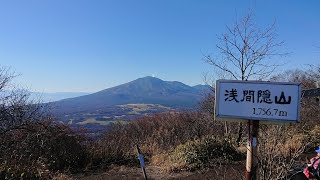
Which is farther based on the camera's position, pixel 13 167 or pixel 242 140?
pixel 242 140

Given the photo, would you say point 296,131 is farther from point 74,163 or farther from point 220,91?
point 220,91

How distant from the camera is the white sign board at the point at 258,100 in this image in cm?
360

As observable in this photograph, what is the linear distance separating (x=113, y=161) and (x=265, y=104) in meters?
6.65

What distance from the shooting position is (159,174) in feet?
26.3

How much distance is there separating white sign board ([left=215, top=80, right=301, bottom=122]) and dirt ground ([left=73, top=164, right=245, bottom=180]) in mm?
3250

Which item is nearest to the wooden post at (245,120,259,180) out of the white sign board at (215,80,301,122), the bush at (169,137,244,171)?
the white sign board at (215,80,301,122)

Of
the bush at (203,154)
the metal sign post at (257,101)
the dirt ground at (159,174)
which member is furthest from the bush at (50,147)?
the metal sign post at (257,101)

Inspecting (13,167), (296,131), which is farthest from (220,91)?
(296,131)

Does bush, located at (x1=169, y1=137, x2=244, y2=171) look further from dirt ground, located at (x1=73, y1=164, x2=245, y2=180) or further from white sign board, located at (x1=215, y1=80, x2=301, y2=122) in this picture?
white sign board, located at (x1=215, y1=80, x2=301, y2=122)

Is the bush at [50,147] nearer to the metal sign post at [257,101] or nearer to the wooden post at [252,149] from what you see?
the wooden post at [252,149]

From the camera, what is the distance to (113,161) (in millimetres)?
9594

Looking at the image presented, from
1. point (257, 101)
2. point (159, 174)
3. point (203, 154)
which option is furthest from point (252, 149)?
point (203, 154)

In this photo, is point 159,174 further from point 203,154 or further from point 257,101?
point 257,101

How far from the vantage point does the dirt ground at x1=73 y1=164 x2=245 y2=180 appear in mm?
7086
